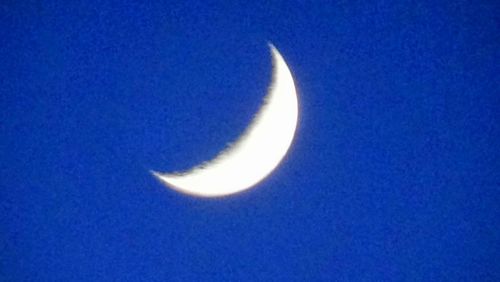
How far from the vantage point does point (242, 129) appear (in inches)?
43.4

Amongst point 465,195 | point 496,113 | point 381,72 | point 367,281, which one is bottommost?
point 367,281

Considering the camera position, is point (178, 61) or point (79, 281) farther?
point (79, 281)

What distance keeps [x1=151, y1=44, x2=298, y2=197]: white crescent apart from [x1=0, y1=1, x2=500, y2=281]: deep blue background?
0.08ft

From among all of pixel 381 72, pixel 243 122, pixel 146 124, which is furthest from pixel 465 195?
pixel 146 124

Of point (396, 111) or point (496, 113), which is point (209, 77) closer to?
point (396, 111)

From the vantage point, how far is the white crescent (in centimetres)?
108

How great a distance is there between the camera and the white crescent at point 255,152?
1084mm

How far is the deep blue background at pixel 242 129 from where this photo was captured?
1.08m

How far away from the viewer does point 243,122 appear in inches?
43.3

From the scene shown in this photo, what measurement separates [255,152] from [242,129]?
66 mm

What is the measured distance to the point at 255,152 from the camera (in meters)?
1.11

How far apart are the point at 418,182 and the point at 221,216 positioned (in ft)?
1.69

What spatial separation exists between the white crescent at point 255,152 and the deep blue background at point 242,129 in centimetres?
2

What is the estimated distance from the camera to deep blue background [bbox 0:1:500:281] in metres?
1.08
